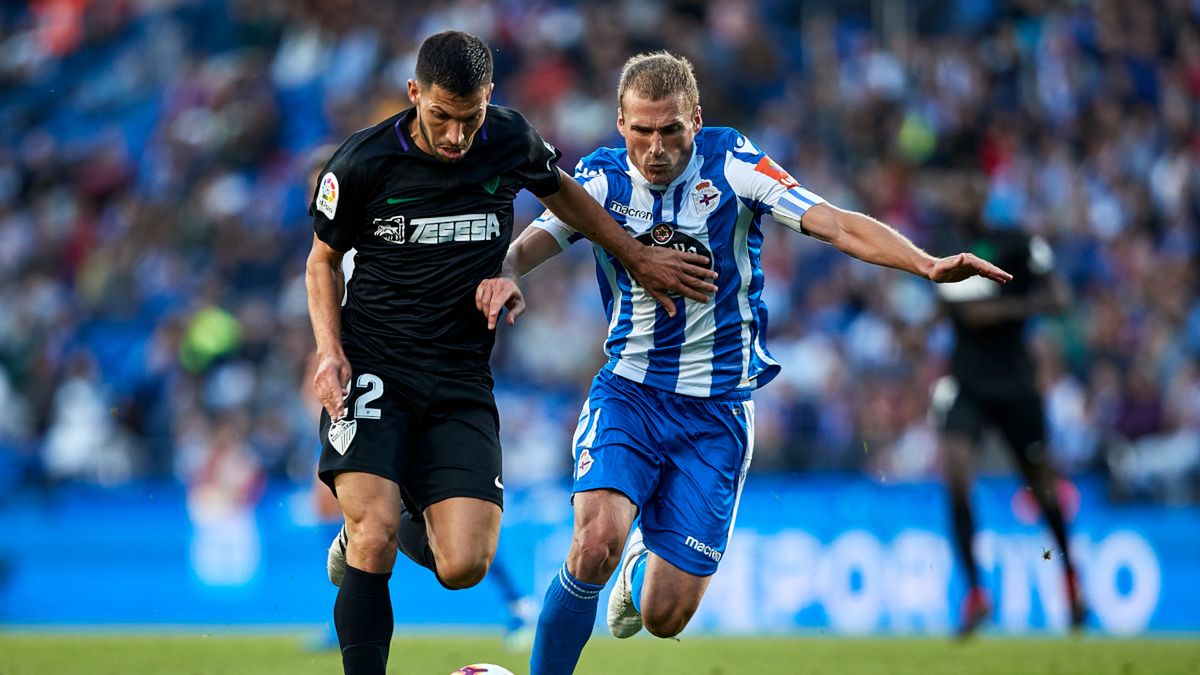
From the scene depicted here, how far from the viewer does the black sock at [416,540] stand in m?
6.45

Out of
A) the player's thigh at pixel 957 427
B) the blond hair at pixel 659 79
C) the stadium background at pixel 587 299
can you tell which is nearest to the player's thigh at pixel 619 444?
the blond hair at pixel 659 79

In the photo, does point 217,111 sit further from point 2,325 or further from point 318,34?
point 2,325

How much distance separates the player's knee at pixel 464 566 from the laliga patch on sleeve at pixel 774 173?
1911 mm

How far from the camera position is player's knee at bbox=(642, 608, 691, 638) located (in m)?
6.34

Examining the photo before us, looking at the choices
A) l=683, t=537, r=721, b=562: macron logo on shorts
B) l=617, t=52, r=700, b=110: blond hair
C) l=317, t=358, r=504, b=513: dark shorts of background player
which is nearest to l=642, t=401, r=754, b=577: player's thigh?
l=683, t=537, r=721, b=562: macron logo on shorts

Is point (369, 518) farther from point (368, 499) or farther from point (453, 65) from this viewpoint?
point (453, 65)

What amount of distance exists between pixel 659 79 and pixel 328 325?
5.28 ft

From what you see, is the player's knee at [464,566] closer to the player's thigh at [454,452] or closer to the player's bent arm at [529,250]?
the player's thigh at [454,452]

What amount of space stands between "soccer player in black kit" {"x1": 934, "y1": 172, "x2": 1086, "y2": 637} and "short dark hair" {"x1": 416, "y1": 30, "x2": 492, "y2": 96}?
17.7 feet

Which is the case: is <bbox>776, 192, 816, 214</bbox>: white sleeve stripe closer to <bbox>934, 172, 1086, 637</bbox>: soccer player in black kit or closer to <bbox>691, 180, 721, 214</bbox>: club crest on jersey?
<bbox>691, 180, 721, 214</bbox>: club crest on jersey

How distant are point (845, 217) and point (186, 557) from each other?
28.9ft

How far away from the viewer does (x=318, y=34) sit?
737 inches

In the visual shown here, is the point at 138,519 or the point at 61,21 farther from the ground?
the point at 61,21

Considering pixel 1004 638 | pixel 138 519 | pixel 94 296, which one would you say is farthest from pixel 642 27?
pixel 1004 638
